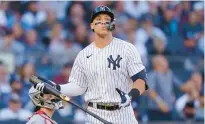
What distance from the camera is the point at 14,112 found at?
31.4 feet

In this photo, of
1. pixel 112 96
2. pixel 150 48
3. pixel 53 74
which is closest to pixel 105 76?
pixel 112 96

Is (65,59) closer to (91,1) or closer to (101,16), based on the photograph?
(91,1)

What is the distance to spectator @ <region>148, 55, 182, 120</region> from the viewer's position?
32.7 ft

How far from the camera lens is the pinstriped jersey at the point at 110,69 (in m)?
5.86

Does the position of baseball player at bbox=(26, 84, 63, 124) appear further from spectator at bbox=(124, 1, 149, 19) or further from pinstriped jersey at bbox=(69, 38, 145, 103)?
spectator at bbox=(124, 1, 149, 19)

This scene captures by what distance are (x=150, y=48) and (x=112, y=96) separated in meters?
5.18

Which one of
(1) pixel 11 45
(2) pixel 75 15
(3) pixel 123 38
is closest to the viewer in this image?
(1) pixel 11 45

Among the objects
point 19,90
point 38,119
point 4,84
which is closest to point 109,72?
point 38,119

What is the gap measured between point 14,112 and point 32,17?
200 cm

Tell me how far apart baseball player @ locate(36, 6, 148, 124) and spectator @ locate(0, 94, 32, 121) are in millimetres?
3696

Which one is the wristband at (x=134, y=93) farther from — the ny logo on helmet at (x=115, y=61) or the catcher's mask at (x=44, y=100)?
the catcher's mask at (x=44, y=100)

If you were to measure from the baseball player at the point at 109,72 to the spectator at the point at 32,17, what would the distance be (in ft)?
16.6

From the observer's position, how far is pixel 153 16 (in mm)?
11508

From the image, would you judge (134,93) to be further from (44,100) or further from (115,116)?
(44,100)
